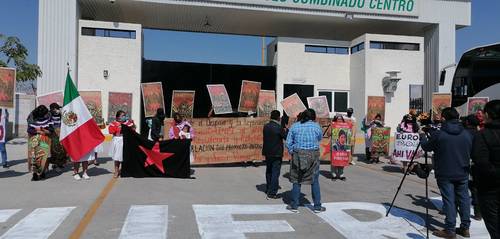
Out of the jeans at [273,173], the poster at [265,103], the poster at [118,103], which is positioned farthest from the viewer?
the poster at [118,103]

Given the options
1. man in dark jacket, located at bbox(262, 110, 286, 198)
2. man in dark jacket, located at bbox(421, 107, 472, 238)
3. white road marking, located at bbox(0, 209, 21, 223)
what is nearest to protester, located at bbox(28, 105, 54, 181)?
white road marking, located at bbox(0, 209, 21, 223)

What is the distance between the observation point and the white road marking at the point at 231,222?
6.30 metres

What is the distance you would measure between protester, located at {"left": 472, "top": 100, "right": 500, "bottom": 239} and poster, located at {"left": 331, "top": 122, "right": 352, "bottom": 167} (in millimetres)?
6201

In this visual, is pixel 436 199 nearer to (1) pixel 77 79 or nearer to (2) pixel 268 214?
(2) pixel 268 214

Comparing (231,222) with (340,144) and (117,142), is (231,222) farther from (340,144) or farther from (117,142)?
(340,144)

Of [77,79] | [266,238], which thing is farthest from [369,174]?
[77,79]

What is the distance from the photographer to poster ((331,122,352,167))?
11.2 meters

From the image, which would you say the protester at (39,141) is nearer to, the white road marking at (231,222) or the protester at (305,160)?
the white road marking at (231,222)

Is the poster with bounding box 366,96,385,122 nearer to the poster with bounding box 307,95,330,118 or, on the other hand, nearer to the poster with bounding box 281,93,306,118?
the poster with bounding box 307,95,330,118

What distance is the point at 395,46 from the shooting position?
2309cm

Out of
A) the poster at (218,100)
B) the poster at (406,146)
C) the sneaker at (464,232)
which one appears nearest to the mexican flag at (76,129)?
the poster at (218,100)

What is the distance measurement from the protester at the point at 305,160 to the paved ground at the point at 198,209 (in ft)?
1.09

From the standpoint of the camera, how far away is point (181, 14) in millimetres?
23078

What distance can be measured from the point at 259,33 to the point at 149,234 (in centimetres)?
2261
